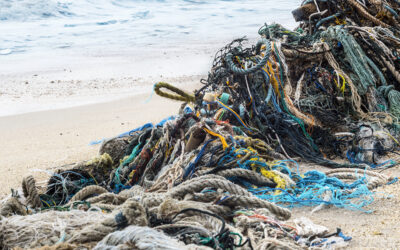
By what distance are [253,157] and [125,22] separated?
2525cm

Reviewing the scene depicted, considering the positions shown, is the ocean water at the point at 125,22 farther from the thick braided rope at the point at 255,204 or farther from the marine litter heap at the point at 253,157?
the thick braided rope at the point at 255,204

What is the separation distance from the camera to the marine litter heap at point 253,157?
2033 millimetres

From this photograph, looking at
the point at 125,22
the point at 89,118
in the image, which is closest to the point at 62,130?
the point at 89,118

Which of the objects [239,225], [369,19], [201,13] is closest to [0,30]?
[201,13]

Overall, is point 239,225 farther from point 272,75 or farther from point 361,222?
point 272,75

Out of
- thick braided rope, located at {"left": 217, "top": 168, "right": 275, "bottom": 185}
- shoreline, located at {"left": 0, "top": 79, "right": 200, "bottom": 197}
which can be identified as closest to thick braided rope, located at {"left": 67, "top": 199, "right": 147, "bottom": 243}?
thick braided rope, located at {"left": 217, "top": 168, "right": 275, "bottom": 185}

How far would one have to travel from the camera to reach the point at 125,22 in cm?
→ 2689

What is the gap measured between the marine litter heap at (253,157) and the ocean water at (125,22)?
1496cm

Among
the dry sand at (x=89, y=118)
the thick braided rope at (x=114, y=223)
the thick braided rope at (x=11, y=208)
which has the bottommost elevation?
the dry sand at (x=89, y=118)

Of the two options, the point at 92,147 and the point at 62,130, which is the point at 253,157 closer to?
the point at 92,147

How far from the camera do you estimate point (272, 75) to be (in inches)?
177

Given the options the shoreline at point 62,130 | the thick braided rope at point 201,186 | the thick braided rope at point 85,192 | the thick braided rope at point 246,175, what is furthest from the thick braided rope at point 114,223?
the shoreline at point 62,130

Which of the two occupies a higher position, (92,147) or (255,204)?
(255,204)

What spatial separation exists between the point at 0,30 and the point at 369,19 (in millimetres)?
21813
